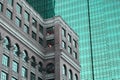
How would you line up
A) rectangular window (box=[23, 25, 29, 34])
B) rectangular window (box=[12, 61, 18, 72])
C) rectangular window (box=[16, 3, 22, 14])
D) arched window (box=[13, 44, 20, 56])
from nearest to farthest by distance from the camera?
1. rectangular window (box=[12, 61, 18, 72])
2. arched window (box=[13, 44, 20, 56])
3. rectangular window (box=[16, 3, 22, 14])
4. rectangular window (box=[23, 25, 29, 34])

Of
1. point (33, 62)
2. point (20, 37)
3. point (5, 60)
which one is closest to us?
point (5, 60)

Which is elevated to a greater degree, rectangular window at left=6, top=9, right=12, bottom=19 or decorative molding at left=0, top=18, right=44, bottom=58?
rectangular window at left=6, top=9, right=12, bottom=19

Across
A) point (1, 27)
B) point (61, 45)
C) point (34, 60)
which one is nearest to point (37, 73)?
point (34, 60)

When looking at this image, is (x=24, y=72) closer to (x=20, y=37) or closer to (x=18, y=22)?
(x=20, y=37)

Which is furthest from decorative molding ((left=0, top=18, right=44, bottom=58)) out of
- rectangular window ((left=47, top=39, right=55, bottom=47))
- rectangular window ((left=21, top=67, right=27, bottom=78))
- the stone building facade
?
rectangular window ((left=21, top=67, right=27, bottom=78))

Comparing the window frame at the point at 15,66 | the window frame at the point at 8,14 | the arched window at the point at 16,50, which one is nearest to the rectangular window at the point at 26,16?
the window frame at the point at 8,14

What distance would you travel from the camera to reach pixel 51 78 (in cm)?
10500

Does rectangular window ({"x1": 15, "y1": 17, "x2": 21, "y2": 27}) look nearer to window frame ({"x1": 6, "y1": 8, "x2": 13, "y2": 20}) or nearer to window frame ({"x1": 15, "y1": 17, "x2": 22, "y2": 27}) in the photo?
window frame ({"x1": 15, "y1": 17, "x2": 22, "y2": 27})

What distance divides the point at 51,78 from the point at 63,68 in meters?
4.92

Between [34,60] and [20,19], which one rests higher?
[20,19]

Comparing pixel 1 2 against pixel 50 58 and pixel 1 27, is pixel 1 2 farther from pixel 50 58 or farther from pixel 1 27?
pixel 50 58

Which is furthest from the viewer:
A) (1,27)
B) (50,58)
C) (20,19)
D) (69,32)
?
(69,32)

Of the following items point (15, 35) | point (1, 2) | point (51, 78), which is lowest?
point (51, 78)

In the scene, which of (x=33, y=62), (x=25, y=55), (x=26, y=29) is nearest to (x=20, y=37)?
(x=25, y=55)
